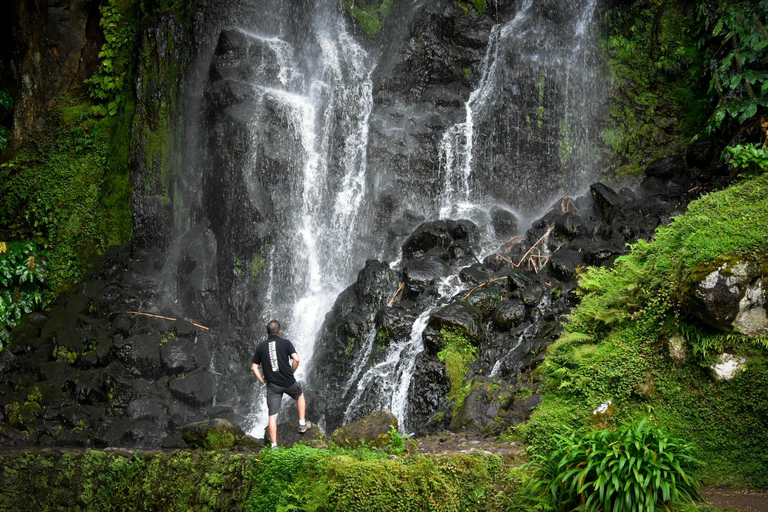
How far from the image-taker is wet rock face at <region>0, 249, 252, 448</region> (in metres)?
11.3

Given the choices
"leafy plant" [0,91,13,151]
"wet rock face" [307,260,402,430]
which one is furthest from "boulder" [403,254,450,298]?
"leafy plant" [0,91,13,151]

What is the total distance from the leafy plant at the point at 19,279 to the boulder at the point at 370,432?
10.5m

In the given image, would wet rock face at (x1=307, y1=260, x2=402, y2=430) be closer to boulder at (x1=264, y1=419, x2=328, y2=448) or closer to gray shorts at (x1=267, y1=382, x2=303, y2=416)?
boulder at (x1=264, y1=419, x2=328, y2=448)

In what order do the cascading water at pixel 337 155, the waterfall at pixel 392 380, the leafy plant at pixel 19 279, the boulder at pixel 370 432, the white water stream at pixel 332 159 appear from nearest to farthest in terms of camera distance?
1. the boulder at pixel 370 432
2. the waterfall at pixel 392 380
3. the leafy plant at pixel 19 279
4. the white water stream at pixel 332 159
5. the cascading water at pixel 337 155

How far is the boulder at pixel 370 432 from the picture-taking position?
699 cm

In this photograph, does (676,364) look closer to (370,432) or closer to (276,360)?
(370,432)

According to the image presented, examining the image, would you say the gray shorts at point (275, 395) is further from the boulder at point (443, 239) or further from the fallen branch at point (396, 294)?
the boulder at point (443, 239)

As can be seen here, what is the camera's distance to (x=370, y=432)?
7.12m

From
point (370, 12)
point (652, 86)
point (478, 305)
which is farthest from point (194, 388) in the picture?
point (652, 86)

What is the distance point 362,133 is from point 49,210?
825 centimetres

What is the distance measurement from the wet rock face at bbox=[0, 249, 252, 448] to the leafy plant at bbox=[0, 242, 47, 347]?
13.0 inches

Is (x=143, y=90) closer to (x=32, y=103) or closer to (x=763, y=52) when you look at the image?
(x=32, y=103)

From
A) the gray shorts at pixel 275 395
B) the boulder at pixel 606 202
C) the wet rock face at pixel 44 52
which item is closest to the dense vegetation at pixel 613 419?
the gray shorts at pixel 275 395

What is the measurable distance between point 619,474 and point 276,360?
434 cm
